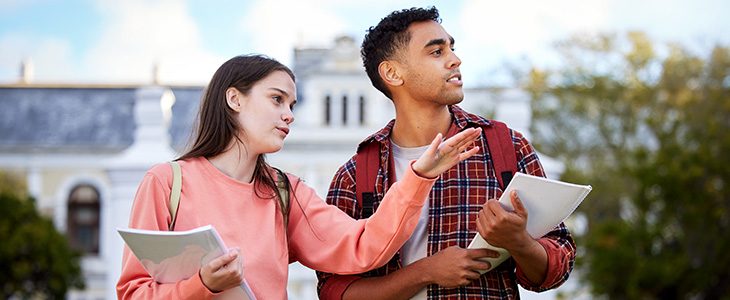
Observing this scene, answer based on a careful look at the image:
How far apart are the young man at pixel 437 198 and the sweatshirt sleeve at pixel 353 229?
13cm

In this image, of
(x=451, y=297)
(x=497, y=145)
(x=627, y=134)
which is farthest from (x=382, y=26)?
(x=627, y=134)

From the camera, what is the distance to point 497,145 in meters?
2.40

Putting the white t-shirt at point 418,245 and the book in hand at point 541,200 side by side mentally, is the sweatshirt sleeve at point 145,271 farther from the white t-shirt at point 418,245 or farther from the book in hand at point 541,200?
the book in hand at point 541,200

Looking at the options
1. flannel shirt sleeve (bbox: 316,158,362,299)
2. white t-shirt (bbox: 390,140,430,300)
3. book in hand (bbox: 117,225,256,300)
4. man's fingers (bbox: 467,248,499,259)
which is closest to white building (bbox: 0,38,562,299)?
flannel shirt sleeve (bbox: 316,158,362,299)

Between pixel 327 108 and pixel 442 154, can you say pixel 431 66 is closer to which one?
pixel 442 154

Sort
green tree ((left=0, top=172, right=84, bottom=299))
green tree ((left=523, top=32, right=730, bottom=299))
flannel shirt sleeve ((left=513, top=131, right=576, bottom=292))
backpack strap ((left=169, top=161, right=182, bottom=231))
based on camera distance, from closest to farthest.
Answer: backpack strap ((left=169, top=161, right=182, bottom=231)) < flannel shirt sleeve ((left=513, top=131, right=576, bottom=292)) < green tree ((left=523, top=32, right=730, bottom=299)) < green tree ((left=0, top=172, right=84, bottom=299))

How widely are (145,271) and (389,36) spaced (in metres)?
1.04

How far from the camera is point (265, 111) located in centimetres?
223

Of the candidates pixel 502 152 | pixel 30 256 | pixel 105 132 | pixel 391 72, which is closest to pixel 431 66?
pixel 391 72

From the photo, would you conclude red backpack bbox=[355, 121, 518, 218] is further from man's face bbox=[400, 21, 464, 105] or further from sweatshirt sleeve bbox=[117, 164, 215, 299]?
sweatshirt sleeve bbox=[117, 164, 215, 299]

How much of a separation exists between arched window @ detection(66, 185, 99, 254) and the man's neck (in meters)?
17.3

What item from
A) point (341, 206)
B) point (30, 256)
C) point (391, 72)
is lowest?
point (30, 256)

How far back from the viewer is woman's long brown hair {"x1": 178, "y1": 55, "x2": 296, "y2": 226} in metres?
2.25

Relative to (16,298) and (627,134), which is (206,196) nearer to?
(16,298)
